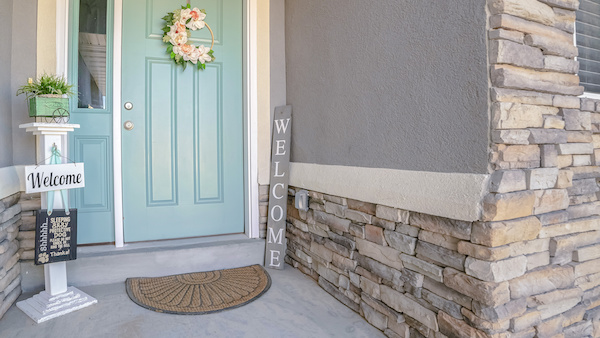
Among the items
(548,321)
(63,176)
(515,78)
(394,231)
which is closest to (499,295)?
(548,321)

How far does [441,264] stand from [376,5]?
126cm

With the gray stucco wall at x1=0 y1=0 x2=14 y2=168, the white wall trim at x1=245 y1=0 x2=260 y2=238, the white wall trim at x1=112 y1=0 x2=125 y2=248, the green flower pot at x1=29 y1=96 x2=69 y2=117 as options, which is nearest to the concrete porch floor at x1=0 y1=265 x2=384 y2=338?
the white wall trim at x1=112 y1=0 x2=125 y2=248

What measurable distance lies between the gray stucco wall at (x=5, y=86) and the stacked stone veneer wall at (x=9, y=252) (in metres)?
0.25

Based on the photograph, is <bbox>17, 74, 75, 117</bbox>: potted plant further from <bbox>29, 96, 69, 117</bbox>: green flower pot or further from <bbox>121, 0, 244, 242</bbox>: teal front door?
<bbox>121, 0, 244, 242</bbox>: teal front door

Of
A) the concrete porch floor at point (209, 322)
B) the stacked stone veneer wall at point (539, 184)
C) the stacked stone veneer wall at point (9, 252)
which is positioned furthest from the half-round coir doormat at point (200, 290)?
the stacked stone veneer wall at point (539, 184)

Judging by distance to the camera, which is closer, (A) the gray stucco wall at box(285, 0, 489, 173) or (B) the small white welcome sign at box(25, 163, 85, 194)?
(A) the gray stucco wall at box(285, 0, 489, 173)

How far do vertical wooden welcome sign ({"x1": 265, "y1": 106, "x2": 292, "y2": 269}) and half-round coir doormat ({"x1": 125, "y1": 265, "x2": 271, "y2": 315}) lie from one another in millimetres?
175

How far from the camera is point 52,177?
→ 1.95 meters

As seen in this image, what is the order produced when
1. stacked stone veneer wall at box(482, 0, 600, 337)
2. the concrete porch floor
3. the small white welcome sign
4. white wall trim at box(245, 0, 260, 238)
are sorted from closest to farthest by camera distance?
stacked stone veneer wall at box(482, 0, 600, 337)
the concrete porch floor
the small white welcome sign
white wall trim at box(245, 0, 260, 238)

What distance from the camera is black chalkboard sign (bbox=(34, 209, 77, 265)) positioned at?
195 centimetres

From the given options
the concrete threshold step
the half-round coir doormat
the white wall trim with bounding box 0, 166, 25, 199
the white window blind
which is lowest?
the half-round coir doormat

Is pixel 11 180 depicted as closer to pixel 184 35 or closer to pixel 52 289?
pixel 52 289

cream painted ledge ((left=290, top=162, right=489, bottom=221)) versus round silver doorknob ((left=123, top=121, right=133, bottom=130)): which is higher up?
round silver doorknob ((left=123, top=121, right=133, bottom=130))

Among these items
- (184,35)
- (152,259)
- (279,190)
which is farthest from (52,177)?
(279,190)
